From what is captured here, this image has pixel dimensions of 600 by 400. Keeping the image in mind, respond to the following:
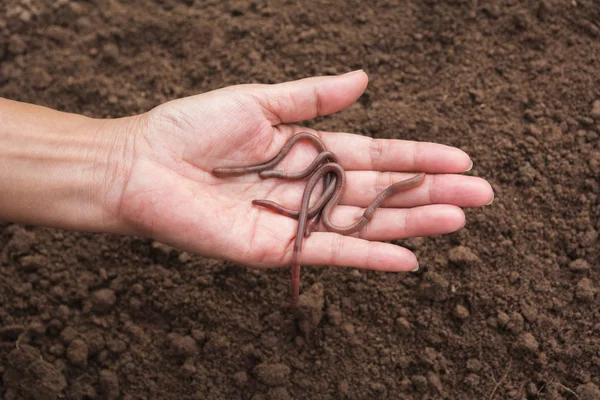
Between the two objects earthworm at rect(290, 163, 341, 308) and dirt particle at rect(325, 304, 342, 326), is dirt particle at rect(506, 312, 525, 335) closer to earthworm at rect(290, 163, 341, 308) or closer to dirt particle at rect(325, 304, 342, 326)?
dirt particle at rect(325, 304, 342, 326)

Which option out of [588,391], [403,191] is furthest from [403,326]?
[588,391]

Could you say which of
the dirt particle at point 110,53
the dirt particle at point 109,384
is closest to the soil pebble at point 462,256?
the dirt particle at point 109,384

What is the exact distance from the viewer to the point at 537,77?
315 inches

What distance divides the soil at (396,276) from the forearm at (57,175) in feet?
3.80

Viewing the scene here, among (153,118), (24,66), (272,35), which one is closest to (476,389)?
(153,118)

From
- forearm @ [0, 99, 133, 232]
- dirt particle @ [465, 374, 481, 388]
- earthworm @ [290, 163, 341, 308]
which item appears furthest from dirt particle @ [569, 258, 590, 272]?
forearm @ [0, 99, 133, 232]

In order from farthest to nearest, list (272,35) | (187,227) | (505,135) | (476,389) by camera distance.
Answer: (272,35), (505,135), (476,389), (187,227)

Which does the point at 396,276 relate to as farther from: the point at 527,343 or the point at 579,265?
the point at 579,265

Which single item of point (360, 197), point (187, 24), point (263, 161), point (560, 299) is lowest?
point (560, 299)

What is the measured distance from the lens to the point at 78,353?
6.71m

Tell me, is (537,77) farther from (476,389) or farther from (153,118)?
(153,118)

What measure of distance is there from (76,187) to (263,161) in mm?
2117

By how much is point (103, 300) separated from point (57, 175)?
1.59 metres

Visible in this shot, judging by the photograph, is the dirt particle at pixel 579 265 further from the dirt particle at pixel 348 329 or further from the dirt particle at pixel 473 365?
the dirt particle at pixel 348 329
